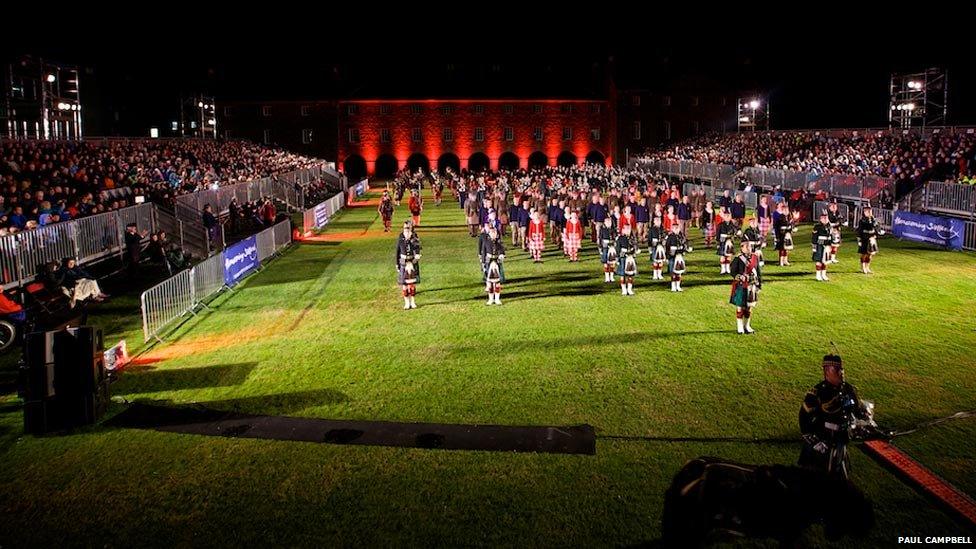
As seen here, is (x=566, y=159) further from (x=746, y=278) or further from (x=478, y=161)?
(x=746, y=278)

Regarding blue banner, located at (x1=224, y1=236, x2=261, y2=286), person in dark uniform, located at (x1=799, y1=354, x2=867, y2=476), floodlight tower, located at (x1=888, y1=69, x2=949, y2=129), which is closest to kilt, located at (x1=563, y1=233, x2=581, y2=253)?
blue banner, located at (x1=224, y1=236, x2=261, y2=286)

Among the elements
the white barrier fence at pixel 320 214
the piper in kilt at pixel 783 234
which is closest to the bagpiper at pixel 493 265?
the piper in kilt at pixel 783 234

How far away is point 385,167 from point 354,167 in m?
3.47

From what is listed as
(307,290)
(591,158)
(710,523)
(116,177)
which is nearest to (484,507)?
(710,523)

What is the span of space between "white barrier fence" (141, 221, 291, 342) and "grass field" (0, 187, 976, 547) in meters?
0.49

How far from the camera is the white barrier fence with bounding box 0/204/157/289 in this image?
53.6 feet

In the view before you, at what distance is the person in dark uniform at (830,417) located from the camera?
6.57 metres

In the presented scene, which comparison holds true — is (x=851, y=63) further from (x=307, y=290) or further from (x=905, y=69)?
(x=307, y=290)

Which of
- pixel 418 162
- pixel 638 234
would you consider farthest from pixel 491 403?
pixel 418 162

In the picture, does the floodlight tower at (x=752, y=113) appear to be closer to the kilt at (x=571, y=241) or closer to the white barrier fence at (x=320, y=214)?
the white barrier fence at (x=320, y=214)

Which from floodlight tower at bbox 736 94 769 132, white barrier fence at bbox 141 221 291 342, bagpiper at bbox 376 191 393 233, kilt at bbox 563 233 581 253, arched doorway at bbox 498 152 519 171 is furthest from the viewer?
arched doorway at bbox 498 152 519 171

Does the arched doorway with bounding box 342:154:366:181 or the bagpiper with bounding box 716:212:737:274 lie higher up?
the arched doorway with bounding box 342:154:366:181

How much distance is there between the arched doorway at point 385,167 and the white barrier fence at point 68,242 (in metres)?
52.4

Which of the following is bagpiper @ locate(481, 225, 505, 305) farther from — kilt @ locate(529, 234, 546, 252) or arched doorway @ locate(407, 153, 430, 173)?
arched doorway @ locate(407, 153, 430, 173)
